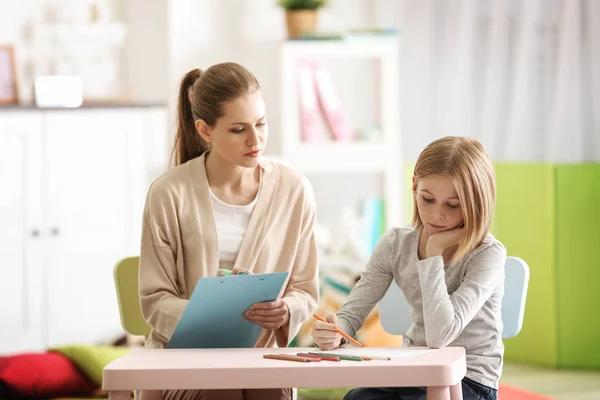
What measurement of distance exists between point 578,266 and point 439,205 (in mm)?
2667

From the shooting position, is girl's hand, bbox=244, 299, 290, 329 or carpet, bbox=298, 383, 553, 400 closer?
girl's hand, bbox=244, 299, 290, 329

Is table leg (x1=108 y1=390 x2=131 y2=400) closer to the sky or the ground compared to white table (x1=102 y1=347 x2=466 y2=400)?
closer to the ground

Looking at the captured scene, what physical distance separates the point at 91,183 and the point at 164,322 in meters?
2.66

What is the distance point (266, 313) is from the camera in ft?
6.62

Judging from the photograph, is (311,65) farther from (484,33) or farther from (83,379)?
(83,379)

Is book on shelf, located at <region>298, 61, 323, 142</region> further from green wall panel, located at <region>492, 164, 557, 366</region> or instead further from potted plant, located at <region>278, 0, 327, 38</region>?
green wall panel, located at <region>492, 164, 557, 366</region>

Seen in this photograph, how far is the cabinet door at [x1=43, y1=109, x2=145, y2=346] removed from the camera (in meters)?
4.61

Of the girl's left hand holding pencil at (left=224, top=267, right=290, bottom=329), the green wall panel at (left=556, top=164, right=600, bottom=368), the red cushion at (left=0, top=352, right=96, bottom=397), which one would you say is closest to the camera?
the girl's left hand holding pencil at (left=224, top=267, right=290, bottom=329)

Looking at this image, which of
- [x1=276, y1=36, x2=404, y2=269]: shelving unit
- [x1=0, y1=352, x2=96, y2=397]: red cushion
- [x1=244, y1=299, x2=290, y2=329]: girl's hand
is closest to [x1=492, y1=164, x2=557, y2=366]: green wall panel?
[x1=276, y1=36, x2=404, y2=269]: shelving unit

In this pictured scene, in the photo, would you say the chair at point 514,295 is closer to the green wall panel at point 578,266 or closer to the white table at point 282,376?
the white table at point 282,376

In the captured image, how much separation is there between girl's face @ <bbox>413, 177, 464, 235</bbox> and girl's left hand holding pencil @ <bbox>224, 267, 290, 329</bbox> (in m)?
0.36

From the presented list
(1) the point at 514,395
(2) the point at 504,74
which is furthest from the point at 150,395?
(2) the point at 504,74

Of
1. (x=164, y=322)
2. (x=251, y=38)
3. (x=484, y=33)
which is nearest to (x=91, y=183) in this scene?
(x=251, y=38)

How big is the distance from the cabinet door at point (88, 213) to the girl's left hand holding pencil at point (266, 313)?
270 centimetres
